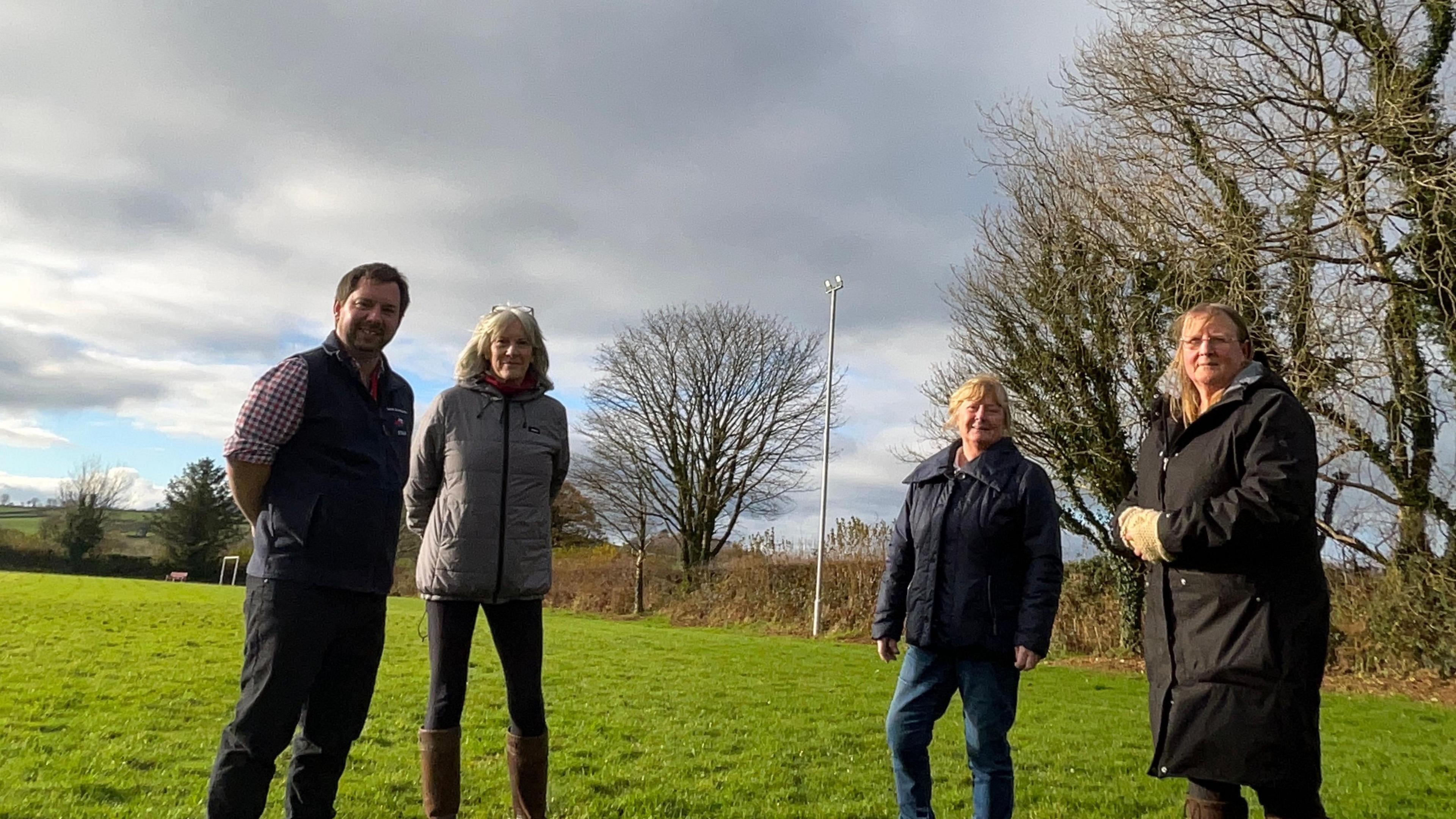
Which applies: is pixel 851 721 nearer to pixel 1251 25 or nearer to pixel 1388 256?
pixel 1388 256

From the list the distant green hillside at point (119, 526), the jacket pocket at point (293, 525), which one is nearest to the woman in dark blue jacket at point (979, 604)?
the jacket pocket at point (293, 525)

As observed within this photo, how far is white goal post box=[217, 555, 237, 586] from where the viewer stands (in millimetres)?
45656

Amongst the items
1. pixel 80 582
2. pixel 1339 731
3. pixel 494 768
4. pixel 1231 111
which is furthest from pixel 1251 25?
pixel 80 582

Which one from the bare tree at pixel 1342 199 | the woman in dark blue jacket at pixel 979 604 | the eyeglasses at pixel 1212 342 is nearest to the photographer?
the eyeglasses at pixel 1212 342

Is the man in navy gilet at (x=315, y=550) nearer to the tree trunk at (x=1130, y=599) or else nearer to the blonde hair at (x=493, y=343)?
the blonde hair at (x=493, y=343)

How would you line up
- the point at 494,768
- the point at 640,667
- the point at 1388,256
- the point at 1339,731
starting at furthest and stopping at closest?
the point at 1388,256
the point at 640,667
the point at 1339,731
the point at 494,768

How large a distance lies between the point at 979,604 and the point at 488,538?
1831 millimetres

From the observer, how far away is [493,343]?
12.1ft

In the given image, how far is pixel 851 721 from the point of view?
720cm

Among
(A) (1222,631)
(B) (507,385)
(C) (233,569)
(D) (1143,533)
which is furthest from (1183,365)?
(C) (233,569)

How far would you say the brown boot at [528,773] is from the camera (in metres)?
3.57

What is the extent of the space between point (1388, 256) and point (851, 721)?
1022cm

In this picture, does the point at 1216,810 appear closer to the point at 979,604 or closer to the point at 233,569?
the point at 979,604

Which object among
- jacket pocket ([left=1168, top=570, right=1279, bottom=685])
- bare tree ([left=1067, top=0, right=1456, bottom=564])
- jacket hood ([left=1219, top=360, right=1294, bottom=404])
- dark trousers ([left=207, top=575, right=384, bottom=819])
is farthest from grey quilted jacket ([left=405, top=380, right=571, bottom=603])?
bare tree ([left=1067, top=0, right=1456, bottom=564])
